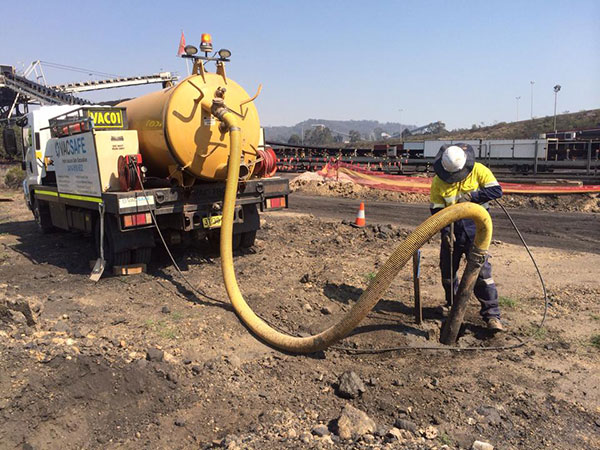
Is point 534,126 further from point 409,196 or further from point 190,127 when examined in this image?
point 190,127

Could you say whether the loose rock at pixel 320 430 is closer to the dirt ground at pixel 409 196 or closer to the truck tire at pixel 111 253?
the truck tire at pixel 111 253

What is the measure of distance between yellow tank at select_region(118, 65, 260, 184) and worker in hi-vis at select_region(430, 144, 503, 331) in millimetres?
3034

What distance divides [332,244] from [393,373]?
4805 mm

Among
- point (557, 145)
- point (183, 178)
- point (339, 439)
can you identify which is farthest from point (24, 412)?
point (557, 145)

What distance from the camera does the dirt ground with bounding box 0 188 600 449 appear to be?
315 centimetres

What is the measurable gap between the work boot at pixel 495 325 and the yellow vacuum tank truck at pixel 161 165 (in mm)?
3564

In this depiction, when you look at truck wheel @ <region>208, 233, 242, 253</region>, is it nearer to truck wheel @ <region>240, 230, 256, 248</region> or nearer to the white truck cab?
truck wheel @ <region>240, 230, 256, 248</region>

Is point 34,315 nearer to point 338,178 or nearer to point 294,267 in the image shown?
point 294,267

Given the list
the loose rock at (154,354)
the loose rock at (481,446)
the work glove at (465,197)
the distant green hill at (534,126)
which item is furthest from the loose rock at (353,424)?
the distant green hill at (534,126)

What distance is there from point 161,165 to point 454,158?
408cm

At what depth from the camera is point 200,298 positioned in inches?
231

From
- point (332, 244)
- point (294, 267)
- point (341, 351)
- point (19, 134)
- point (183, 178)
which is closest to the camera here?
point (341, 351)

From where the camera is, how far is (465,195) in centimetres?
→ 493

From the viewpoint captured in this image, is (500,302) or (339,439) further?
(500,302)
